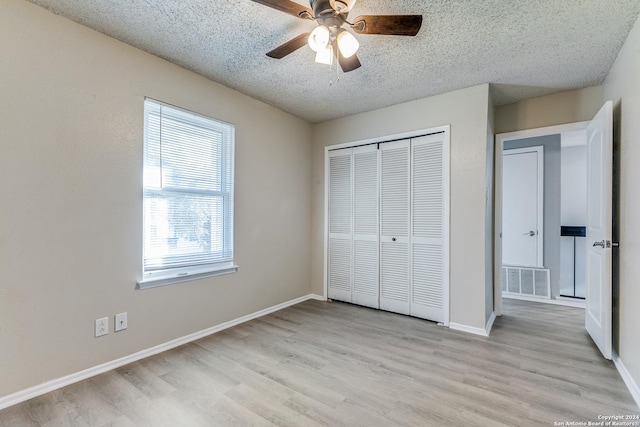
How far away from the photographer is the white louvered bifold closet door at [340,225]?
3.96m

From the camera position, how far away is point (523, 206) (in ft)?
14.3

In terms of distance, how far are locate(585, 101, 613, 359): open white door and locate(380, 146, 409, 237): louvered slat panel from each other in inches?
64.9

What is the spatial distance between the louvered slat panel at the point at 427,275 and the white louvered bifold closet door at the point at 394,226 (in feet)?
0.33

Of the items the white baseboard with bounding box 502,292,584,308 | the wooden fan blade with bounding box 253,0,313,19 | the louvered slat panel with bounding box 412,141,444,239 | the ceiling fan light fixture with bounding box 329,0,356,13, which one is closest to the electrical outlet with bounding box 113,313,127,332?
the wooden fan blade with bounding box 253,0,313,19

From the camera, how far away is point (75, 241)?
207cm

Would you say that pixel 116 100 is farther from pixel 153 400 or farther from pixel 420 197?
pixel 420 197

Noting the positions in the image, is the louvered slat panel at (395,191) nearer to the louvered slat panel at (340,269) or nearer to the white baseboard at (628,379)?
the louvered slat panel at (340,269)

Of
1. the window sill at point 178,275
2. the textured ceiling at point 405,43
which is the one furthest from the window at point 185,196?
the textured ceiling at point 405,43

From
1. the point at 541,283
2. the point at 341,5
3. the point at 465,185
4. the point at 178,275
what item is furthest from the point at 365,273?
the point at 341,5

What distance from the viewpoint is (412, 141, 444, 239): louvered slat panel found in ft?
10.6

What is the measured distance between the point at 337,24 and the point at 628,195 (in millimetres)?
2352

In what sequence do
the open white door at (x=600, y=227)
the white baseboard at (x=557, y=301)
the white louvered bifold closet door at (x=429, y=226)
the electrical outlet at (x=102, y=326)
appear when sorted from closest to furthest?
the electrical outlet at (x=102, y=326) < the open white door at (x=600, y=227) < the white louvered bifold closet door at (x=429, y=226) < the white baseboard at (x=557, y=301)

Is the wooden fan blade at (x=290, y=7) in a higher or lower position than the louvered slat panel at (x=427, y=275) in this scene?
higher

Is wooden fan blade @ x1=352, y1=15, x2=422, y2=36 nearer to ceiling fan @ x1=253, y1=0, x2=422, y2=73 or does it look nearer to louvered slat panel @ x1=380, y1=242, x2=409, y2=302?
ceiling fan @ x1=253, y1=0, x2=422, y2=73
